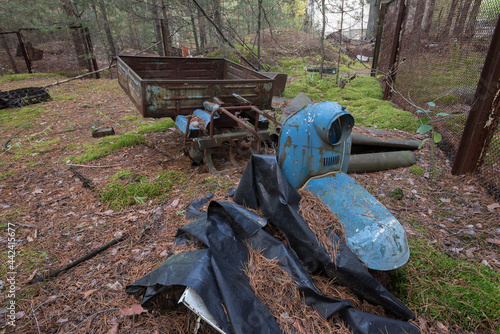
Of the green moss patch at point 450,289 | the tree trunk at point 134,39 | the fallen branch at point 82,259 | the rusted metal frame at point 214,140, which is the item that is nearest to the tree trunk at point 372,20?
the tree trunk at point 134,39

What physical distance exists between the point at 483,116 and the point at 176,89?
15.5 feet

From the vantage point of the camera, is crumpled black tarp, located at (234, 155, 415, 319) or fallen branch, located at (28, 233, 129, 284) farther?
fallen branch, located at (28, 233, 129, 284)

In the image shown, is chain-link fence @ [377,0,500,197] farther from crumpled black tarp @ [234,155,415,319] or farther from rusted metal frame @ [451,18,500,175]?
crumpled black tarp @ [234,155,415,319]

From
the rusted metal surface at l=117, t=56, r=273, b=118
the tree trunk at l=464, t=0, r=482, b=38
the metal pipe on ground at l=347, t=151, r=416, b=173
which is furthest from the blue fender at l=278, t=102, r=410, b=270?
the tree trunk at l=464, t=0, r=482, b=38

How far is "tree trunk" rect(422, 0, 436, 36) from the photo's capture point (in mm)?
5910

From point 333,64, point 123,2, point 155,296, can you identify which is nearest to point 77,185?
point 155,296

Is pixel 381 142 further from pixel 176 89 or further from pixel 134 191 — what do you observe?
pixel 134 191

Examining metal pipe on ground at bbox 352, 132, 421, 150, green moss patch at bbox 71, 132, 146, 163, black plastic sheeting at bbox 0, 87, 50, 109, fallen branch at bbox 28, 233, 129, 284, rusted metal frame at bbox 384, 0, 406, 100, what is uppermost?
rusted metal frame at bbox 384, 0, 406, 100

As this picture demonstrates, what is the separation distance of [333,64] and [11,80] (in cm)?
1612

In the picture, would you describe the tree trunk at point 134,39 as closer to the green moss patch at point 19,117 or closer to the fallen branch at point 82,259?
the green moss patch at point 19,117

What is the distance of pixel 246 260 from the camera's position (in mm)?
2256

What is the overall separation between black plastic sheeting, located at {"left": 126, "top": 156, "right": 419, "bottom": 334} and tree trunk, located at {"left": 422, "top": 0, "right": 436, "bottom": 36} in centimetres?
607

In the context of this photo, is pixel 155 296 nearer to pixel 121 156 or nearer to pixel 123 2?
pixel 121 156

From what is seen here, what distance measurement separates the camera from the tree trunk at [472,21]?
4312 millimetres
